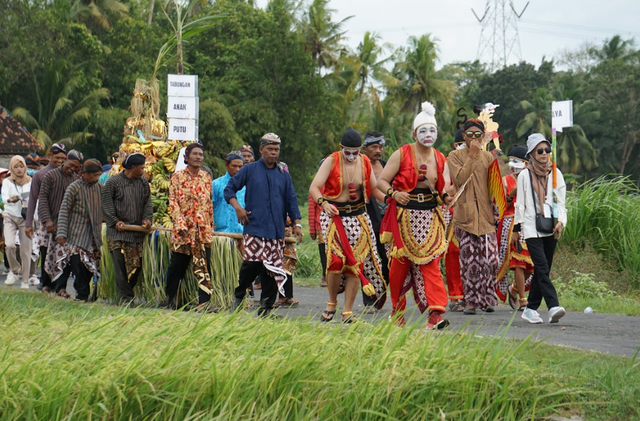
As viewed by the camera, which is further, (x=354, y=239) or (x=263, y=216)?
(x=263, y=216)

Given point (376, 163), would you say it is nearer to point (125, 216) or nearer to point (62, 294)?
point (125, 216)

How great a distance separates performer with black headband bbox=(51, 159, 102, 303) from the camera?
12102 millimetres

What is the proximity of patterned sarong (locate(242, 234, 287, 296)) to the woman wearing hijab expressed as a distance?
5.24 meters

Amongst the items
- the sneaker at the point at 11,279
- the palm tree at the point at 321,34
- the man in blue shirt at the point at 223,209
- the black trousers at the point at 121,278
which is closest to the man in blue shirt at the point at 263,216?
the black trousers at the point at 121,278

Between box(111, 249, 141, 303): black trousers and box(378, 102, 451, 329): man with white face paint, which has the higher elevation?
box(378, 102, 451, 329): man with white face paint

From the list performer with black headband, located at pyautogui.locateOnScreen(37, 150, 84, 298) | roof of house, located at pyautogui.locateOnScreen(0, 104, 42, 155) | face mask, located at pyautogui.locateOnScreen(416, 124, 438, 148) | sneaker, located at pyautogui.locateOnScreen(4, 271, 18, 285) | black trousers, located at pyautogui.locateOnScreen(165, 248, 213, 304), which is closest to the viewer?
face mask, located at pyautogui.locateOnScreen(416, 124, 438, 148)

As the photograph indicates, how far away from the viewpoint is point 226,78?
150ft

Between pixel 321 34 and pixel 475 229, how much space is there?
46430 millimetres

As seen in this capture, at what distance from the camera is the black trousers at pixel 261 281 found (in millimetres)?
10859

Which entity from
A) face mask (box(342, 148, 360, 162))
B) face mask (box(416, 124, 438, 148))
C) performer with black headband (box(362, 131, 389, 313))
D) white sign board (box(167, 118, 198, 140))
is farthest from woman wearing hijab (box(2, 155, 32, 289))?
face mask (box(416, 124, 438, 148))

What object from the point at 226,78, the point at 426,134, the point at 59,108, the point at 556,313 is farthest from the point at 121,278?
the point at 226,78

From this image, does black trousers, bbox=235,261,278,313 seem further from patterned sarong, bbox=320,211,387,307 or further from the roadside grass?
the roadside grass

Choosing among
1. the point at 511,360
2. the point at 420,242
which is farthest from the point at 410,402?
the point at 420,242

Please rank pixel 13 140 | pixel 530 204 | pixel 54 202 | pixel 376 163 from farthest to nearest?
pixel 13 140
pixel 54 202
pixel 376 163
pixel 530 204
